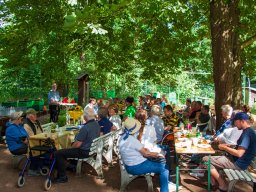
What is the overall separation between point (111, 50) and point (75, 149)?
9036mm

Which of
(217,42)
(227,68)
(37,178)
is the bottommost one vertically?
(37,178)

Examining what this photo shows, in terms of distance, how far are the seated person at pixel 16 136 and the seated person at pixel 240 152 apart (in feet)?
12.7

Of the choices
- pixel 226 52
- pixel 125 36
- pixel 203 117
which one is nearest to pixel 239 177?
pixel 226 52

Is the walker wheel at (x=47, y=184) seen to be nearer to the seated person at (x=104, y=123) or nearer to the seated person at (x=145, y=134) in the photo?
the seated person at (x=145, y=134)

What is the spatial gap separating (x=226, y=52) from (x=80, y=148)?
4721 millimetres

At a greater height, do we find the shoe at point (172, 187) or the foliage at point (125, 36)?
the foliage at point (125, 36)

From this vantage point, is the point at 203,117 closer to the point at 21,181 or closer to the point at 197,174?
the point at 197,174

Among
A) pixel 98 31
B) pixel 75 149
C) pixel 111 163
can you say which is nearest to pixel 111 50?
pixel 111 163

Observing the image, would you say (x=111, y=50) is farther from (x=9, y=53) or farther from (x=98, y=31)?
(x=98, y=31)

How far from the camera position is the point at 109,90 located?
26578 mm

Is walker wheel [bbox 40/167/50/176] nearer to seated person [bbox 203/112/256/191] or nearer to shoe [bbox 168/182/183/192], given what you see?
shoe [bbox 168/182/183/192]

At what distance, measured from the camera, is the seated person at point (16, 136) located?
7312mm

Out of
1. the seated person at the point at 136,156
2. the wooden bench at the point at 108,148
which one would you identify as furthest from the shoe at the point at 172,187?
the wooden bench at the point at 108,148

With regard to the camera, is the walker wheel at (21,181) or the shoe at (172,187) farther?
the walker wheel at (21,181)
